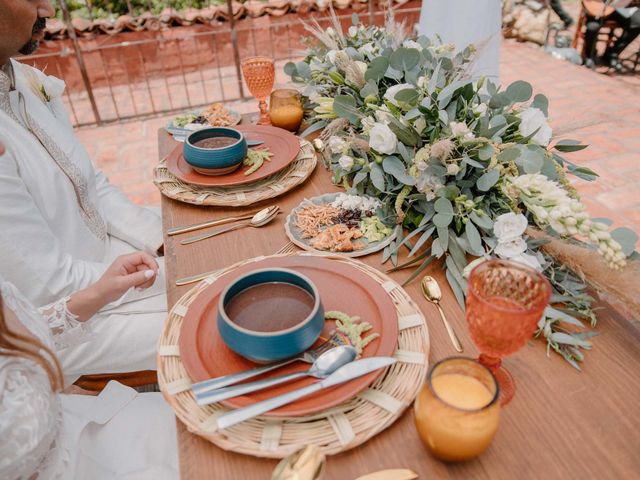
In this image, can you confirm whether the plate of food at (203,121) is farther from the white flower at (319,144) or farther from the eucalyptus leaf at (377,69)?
the eucalyptus leaf at (377,69)

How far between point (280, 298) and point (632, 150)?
329 cm

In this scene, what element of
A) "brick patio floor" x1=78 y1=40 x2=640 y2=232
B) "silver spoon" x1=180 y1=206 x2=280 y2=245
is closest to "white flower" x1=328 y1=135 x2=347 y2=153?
"silver spoon" x1=180 y1=206 x2=280 y2=245

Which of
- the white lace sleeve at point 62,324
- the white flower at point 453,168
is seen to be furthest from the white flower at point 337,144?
the white lace sleeve at point 62,324

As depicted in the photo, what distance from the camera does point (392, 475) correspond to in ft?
2.08

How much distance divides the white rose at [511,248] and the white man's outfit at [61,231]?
0.88 meters

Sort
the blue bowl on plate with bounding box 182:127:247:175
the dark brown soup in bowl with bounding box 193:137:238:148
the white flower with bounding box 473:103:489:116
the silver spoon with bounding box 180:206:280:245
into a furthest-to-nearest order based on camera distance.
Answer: the dark brown soup in bowl with bounding box 193:137:238:148, the blue bowl on plate with bounding box 182:127:247:175, the silver spoon with bounding box 180:206:280:245, the white flower with bounding box 473:103:489:116

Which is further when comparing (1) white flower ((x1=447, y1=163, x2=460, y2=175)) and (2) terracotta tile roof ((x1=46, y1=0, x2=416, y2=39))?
(2) terracotta tile roof ((x1=46, y1=0, x2=416, y2=39))

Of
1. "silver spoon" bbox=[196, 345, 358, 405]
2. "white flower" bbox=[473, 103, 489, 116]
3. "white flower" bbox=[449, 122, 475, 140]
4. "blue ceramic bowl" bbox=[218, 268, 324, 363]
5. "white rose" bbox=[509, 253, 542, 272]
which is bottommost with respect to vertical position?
"silver spoon" bbox=[196, 345, 358, 405]

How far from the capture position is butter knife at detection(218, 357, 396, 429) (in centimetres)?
66

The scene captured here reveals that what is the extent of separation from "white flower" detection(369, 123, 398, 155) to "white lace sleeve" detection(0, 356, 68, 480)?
782 millimetres

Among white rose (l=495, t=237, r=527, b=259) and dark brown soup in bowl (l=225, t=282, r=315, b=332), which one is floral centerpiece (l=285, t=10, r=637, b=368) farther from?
dark brown soup in bowl (l=225, t=282, r=315, b=332)

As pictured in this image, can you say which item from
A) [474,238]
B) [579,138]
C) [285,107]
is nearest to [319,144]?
[285,107]

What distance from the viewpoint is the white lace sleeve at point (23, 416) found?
71cm

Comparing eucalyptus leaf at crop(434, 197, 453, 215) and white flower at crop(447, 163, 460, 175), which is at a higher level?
white flower at crop(447, 163, 460, 175)
